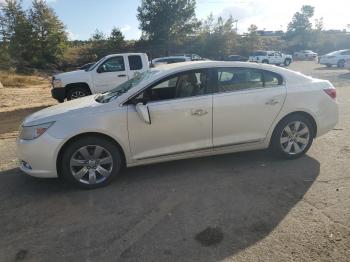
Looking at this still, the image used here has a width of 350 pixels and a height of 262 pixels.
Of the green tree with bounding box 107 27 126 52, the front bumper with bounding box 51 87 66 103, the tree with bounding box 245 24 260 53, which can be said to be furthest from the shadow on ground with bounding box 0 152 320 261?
the tree with bounding box 245 24 260 53

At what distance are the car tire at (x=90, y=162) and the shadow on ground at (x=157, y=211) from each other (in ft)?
0.53

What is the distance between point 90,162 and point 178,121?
1.30 m

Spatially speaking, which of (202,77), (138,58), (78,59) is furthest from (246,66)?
(78,59)

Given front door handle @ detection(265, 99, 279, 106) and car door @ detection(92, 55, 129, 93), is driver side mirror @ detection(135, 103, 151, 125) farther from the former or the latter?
car door @ detection(92, 55, 129, 93)

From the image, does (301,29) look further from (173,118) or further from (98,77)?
(173,118)

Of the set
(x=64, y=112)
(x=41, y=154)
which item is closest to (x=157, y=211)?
(x=41, y=154)

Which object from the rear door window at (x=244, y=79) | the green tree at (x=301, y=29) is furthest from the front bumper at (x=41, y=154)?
the green tree at (x=301, y=29)

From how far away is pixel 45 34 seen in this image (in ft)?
140

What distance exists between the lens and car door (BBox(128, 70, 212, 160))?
4.94 metres

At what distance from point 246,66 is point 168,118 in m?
1.49

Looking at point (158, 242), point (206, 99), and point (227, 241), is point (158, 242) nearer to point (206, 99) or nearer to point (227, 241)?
point (227, 241)

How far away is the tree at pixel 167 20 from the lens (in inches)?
2219

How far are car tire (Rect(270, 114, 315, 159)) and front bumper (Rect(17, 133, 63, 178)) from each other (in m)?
3.15

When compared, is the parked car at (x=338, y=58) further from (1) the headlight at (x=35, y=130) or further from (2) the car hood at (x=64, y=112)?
(1) the headlight at (x=35, y=130)
